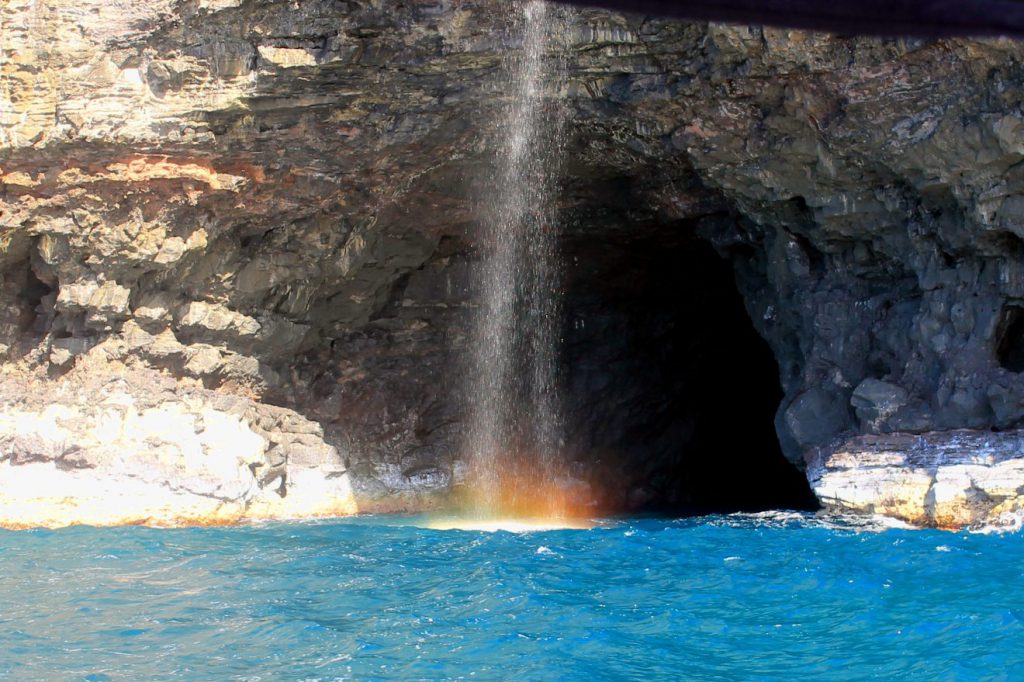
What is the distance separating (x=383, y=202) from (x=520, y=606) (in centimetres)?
746

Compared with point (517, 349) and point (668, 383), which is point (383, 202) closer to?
point (517, 349)

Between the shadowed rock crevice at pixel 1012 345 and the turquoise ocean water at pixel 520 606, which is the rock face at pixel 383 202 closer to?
the shadowed rock crevice at pixel 1012 345

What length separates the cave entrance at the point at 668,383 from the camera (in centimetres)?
1802

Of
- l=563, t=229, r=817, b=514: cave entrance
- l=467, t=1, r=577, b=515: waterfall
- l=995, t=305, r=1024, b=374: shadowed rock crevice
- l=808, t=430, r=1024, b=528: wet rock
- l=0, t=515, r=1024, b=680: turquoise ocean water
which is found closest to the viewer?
l=0, t=515, r=1024, b=680: turquoise ocean water

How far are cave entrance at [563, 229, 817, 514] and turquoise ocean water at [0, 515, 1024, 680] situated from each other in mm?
6410

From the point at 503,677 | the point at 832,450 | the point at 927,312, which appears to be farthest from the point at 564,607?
the point at 927,312

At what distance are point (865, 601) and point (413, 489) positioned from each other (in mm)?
9381

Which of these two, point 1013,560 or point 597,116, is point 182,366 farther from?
point 1013,560

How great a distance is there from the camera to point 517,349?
59.9 ft

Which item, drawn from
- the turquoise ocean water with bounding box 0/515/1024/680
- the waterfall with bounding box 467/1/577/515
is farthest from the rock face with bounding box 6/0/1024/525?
the turquoise ocean water with bounding box 0/515/1024/680

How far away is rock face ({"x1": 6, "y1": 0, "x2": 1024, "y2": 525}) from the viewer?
11781 mm

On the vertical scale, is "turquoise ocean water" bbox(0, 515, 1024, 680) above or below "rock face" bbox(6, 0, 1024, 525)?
below

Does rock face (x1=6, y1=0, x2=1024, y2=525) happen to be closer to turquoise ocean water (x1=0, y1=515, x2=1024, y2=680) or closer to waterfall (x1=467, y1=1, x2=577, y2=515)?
waterfall (x1=467, y1=1, x2=577, y2=515)

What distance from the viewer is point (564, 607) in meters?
8.79
